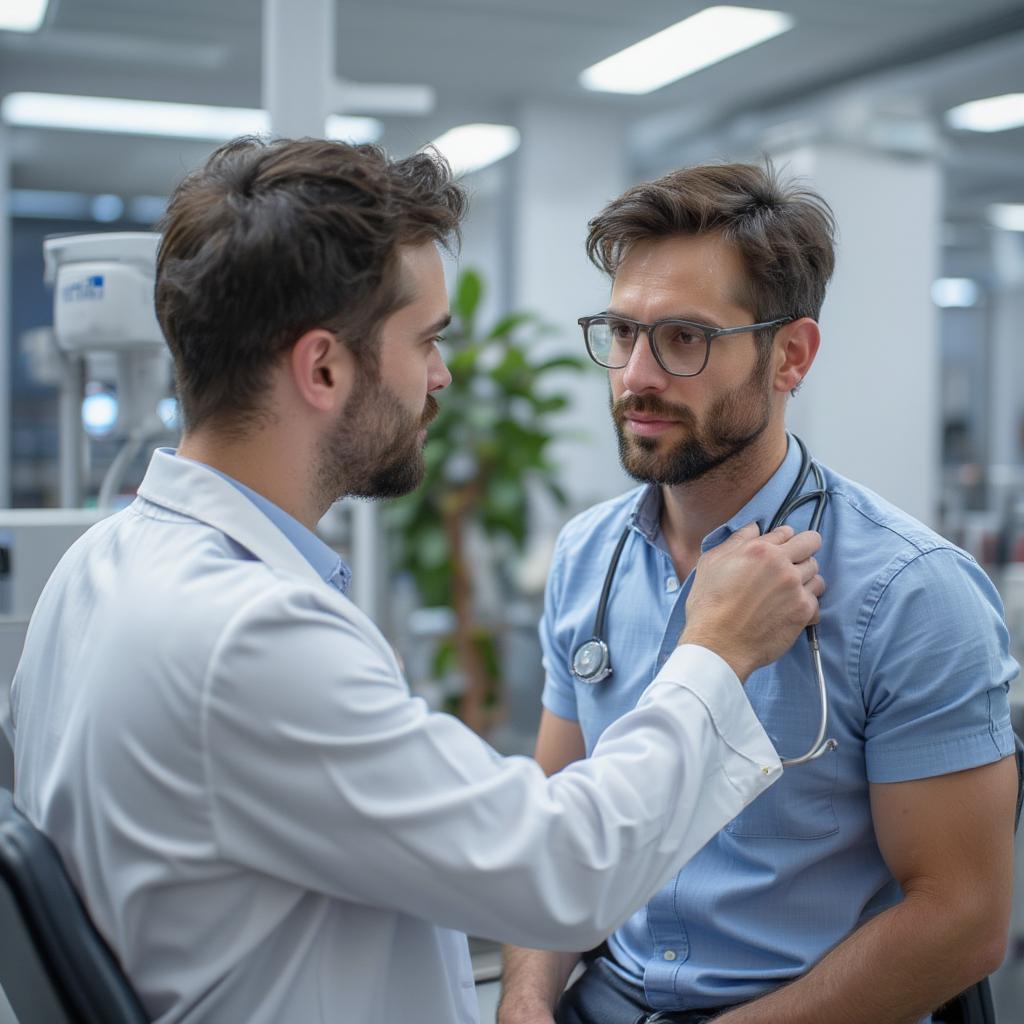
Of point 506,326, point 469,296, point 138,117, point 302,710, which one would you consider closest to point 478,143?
point 138,117

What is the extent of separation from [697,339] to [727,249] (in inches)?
4.4

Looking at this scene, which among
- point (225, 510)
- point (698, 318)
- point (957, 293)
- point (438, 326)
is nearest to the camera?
point (225, 510)

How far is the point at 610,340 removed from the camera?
1.45 m

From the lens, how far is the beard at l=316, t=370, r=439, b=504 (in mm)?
1060

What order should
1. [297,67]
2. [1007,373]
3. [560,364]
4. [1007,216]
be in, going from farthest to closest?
[1007,373]
[1007,216]
[560,364]
[297,67]

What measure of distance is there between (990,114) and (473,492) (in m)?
3.51

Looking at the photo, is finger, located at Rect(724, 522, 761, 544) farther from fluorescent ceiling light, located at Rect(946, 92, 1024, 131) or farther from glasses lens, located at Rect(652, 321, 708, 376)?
fluorescent ceiling light, located at Rect(946, 92, 1024, 131)

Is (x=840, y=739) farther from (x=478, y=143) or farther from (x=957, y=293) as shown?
→ (x=957, y=293)

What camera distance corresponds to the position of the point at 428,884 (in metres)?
0.89

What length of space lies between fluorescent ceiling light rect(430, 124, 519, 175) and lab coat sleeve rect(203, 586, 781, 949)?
586cm

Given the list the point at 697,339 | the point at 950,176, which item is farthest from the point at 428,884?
the point at 950,176

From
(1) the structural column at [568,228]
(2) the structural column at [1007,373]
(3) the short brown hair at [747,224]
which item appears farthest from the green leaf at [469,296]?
(2) the structural column at [1007,373]

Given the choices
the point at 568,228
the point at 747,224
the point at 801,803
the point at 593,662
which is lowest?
the point at 801,803

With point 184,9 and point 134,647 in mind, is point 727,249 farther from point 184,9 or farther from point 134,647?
point 184,9
